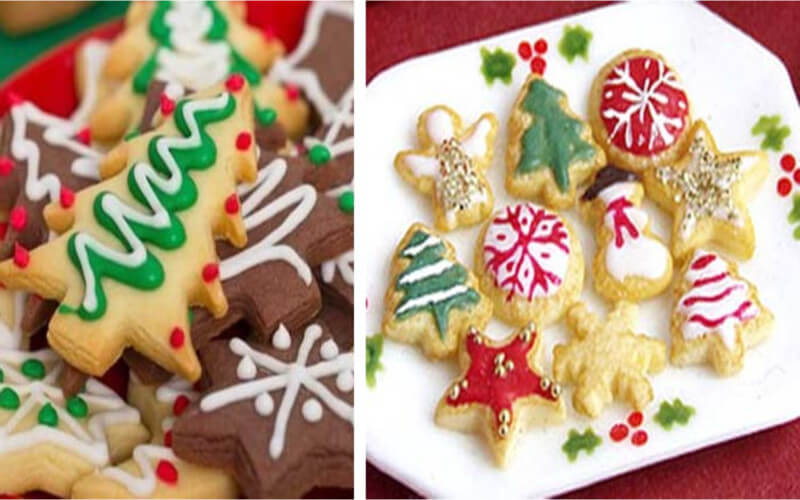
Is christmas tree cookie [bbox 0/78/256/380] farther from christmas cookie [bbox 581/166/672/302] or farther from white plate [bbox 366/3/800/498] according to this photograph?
christmas cookie [bbox 581/166/672/302]

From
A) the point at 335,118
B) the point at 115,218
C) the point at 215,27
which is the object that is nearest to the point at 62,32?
the point at 215,27

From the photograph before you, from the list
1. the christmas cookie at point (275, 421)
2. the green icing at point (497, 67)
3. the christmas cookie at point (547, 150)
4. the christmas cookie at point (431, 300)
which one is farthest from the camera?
the green icing at point (497, 67)

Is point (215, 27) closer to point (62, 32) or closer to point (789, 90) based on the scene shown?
point (62, 32)

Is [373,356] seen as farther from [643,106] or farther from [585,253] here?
[643,106]

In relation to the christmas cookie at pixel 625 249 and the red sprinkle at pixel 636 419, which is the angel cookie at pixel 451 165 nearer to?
the christmas cookie at pixel 625 249

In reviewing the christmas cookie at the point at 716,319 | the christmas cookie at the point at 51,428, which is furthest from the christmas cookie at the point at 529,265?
the christmas cookie at the point at 51,428

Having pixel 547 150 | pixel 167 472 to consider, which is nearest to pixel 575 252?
pixel 547 150

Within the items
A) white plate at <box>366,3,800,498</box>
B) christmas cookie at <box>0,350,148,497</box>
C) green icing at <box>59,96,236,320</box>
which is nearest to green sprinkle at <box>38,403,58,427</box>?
christmas cookie at <box>0,350,148,497</box>
